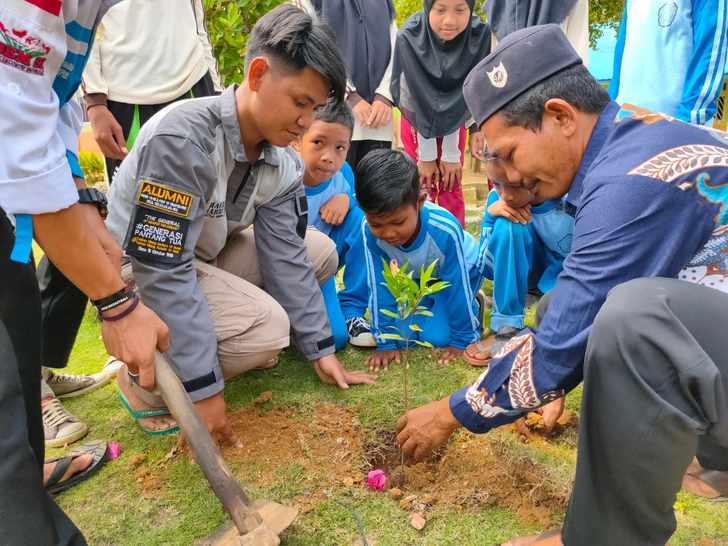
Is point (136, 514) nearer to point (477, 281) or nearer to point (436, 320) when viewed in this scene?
point (436, 320)

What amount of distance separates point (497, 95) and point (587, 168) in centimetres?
36

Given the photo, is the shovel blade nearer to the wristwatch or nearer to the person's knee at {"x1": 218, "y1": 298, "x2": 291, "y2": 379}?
the person's knee at {"x1": 218, "y1": 298, "x2": 291, "y2": 379}

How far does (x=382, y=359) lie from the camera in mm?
3152

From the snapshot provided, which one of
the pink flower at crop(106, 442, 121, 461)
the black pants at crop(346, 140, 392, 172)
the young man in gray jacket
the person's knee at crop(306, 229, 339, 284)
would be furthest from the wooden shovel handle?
the black pants at crop(346, 140, 392, 172)

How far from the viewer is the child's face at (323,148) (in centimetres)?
342

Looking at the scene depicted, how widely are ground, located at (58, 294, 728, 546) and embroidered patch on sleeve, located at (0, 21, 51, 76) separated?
1556 millimetres

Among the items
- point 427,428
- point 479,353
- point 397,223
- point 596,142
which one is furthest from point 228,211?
point 596,142

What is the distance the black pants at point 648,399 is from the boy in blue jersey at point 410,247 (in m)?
1.65

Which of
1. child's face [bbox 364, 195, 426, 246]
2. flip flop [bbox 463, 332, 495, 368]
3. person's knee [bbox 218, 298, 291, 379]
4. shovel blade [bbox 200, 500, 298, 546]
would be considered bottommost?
flip flop [bbox 463, 332, 495, 368]

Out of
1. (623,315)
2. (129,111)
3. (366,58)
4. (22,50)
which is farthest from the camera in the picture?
(366,58)

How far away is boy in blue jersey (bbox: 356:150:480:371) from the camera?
3.02 metres

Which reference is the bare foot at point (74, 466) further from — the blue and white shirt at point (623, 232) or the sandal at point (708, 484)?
the sandal at point (708, 484)

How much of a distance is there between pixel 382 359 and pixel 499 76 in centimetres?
177

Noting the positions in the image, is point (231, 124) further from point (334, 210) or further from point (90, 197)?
point (334, 210)
